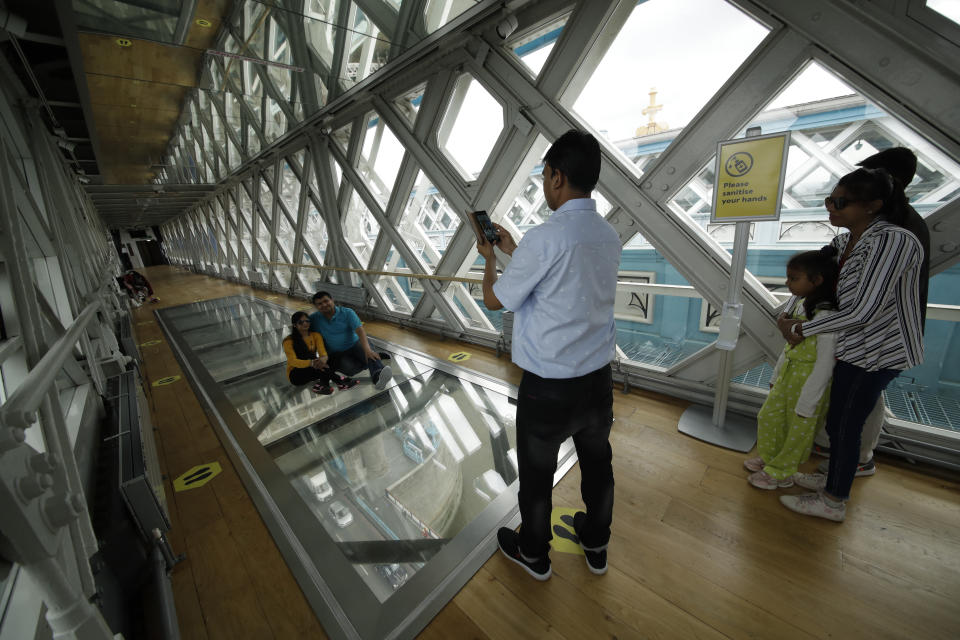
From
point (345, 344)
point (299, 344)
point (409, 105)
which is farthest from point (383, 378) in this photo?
point (409, 105)

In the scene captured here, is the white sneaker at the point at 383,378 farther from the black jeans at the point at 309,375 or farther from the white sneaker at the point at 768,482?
the white sneaker at the point at 768,482

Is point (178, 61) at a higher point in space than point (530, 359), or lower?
higher

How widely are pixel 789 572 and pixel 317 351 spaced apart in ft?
13.0

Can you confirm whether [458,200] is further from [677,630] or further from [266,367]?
[677,630]

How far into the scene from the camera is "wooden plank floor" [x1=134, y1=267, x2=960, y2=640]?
1.46 meters

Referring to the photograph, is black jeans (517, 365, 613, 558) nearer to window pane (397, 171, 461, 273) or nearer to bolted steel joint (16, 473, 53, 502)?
bolted steel joint (16, 473, 53, 502)

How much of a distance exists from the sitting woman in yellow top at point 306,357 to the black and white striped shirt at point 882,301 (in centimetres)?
400

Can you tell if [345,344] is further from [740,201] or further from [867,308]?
[867,308]

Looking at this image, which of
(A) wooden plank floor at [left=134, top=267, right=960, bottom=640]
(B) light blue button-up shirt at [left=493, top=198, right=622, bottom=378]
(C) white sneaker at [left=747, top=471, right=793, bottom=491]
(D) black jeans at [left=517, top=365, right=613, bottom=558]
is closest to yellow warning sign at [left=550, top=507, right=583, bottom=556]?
(A) wooden plank floor at [left=134, top=267, right=960, bottom=640]

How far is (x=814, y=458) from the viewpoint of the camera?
2.35 meters

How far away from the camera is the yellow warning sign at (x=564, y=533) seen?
1.82 m

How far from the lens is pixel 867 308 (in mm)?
1578

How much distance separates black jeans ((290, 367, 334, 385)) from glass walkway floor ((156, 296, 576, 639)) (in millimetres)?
163

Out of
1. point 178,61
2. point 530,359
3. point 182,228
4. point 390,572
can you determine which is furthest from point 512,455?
point 182,228
